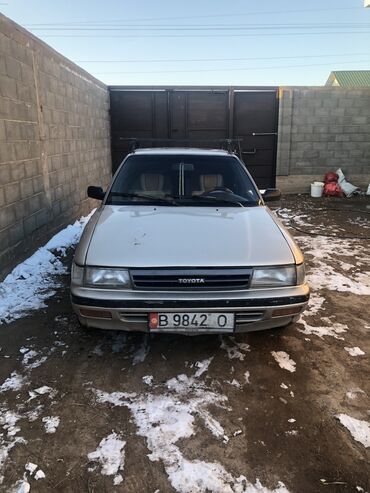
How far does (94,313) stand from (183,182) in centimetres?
173

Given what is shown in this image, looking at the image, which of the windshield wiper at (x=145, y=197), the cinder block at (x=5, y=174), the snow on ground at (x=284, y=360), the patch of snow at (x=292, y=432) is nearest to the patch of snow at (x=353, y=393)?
the snow on ground at (x=284, y=360)

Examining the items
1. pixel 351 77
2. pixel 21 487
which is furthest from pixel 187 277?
pixel 351 77

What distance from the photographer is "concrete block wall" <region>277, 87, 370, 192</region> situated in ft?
35.7

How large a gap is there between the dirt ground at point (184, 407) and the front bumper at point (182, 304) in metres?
0.36

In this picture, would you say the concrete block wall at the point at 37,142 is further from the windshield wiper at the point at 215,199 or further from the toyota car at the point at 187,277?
the windshield wiper at the point at 215,199

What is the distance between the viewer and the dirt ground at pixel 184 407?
6.55ft

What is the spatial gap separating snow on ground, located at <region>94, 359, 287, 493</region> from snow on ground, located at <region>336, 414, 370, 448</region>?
59 centimetres

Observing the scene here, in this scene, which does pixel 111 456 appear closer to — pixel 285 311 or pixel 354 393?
pixel 285 311

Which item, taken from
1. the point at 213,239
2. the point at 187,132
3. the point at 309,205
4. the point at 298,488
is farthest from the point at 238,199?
the point at 187,132

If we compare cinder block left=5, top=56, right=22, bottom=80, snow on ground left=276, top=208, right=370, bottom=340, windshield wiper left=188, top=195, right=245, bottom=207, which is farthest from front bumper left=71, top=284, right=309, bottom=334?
cinder block left=5, top=56, right=22, bottom=80

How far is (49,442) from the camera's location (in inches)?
86.4

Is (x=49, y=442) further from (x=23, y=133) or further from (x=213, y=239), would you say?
(x=23, y=133)

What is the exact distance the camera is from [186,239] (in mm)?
2922

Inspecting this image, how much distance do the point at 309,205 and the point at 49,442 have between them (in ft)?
28.6
